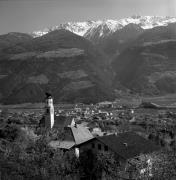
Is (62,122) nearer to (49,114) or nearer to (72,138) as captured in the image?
(49,114)

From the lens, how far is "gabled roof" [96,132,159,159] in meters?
41.1

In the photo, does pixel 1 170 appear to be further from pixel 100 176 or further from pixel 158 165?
pixel 158 165

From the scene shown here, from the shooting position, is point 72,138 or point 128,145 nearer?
point 128,145

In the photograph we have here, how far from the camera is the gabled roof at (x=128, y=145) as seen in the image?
135 ft

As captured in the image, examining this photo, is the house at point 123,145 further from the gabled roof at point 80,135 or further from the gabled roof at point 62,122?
the gabled roof at point 62,122

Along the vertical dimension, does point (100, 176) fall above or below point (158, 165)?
below

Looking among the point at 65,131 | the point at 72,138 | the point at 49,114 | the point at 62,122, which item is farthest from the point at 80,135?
the point at 49,114

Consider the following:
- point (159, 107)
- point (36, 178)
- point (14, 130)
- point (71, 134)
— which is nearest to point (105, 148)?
point (71, 134)

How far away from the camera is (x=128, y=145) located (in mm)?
44188

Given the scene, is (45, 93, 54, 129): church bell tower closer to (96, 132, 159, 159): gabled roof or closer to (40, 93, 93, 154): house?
(40, 93, 93, 154): house

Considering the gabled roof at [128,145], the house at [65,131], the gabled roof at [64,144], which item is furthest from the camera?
the house at [65,131]

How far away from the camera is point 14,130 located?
181 feet

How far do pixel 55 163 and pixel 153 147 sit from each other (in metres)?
19.0

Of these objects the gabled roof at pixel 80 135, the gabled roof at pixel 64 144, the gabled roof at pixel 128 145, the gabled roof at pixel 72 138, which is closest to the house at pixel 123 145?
the gabled roof at pixel 128 145
